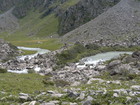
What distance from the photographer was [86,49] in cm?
7862

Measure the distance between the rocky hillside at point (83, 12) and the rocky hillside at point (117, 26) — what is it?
145ft

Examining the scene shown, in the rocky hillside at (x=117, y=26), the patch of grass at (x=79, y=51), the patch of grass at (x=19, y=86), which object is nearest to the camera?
the patch of grass at (x=19, y=86)

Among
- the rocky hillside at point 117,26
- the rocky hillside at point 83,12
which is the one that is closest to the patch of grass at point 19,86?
the rocky hillside at point 117,26

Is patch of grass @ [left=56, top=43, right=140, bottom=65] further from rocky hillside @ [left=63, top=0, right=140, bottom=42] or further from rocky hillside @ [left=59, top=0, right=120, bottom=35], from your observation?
rocky hillside @ [left=59, top=0, right=120, bottom=35]

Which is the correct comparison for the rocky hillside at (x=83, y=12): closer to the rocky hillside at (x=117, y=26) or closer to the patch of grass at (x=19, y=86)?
the rocky hillside at (x=117, y=26)

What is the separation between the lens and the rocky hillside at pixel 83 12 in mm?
172375

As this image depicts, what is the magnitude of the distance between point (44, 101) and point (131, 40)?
73.1 metres

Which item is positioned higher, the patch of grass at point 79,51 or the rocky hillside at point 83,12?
the rocky hillside at point 83,12

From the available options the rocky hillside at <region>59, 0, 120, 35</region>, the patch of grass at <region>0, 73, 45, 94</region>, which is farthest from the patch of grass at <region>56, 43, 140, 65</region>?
the rocky hillside at <region>59, 0, 120, 35</region>

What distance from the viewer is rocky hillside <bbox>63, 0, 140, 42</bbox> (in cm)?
9719

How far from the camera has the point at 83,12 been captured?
595ft

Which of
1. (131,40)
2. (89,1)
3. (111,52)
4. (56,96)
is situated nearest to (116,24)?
(131,40)

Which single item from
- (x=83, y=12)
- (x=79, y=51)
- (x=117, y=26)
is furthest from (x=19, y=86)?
(x=83, y=12)

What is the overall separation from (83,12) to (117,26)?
77.4 meters
